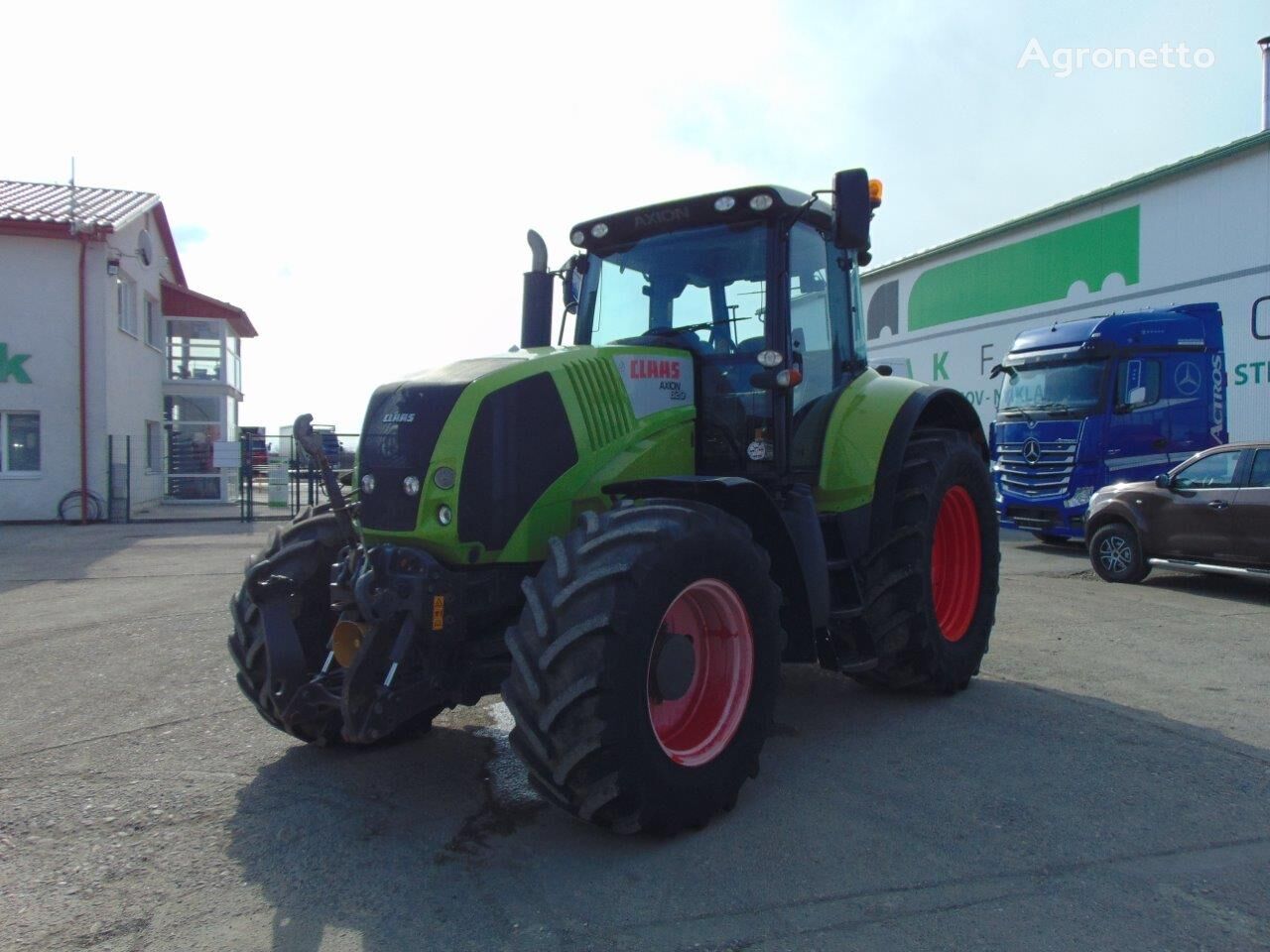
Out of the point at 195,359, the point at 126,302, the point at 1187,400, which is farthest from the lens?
the point at 195,359

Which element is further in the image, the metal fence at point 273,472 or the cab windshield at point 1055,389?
the metal fence at point 273,472

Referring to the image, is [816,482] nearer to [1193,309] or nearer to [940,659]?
[940,659]

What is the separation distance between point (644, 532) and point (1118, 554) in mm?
9078

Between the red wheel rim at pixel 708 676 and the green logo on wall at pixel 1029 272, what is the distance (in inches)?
658

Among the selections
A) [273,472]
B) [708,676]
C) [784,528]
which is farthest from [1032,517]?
[273,472]

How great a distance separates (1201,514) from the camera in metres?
10.1

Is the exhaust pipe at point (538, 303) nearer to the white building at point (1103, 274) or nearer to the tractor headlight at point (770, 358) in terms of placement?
the tractor headlight at point (770, 358)

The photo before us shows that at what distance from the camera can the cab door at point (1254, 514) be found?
951 cm

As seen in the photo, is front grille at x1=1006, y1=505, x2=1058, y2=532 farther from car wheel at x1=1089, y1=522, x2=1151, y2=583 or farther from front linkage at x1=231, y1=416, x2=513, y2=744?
front linkage at x1=231, y1=416, x2=513, y2=744

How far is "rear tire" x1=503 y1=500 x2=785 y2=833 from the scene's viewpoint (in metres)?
3.40

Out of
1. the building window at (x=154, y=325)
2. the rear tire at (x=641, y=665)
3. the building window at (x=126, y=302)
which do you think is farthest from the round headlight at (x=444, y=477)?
the building window at (x=154, y=325)

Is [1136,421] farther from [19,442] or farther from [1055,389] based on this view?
[19,442]

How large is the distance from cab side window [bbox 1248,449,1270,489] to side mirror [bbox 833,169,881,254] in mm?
7008

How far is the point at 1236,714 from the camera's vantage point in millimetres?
5523
